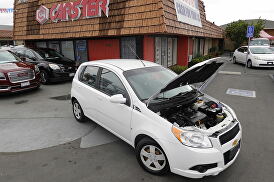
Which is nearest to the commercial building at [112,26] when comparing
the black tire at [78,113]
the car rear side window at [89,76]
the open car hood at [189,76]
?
the car rear side window at [89,76]

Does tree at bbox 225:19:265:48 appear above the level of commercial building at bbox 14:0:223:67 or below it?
above

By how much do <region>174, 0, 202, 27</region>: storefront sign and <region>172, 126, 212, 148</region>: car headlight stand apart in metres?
7.90

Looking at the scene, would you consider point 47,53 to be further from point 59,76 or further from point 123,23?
point 123,23

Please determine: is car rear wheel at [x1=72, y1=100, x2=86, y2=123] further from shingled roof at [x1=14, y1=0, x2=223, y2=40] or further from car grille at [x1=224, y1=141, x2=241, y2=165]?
shingled roof at [x1=14, y1=0, x2=223, y2=40]

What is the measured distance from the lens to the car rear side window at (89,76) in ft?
13.6

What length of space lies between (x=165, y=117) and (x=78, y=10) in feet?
30.0

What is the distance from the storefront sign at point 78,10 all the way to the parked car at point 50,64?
83.8 inches

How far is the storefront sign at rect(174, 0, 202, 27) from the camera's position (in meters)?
9.58

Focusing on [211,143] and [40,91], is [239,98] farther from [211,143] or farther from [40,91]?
[40,91]

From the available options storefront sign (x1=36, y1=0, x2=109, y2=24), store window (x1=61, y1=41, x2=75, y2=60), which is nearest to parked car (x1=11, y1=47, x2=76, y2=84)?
store window (x1=61, y1=41, x2=75, y2=60)

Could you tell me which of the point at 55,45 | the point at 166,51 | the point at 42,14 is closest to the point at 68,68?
the point at 42,14

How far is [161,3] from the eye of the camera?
7.71 meters

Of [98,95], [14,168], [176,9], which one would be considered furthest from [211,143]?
[176,9]

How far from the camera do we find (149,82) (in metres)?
3.58
